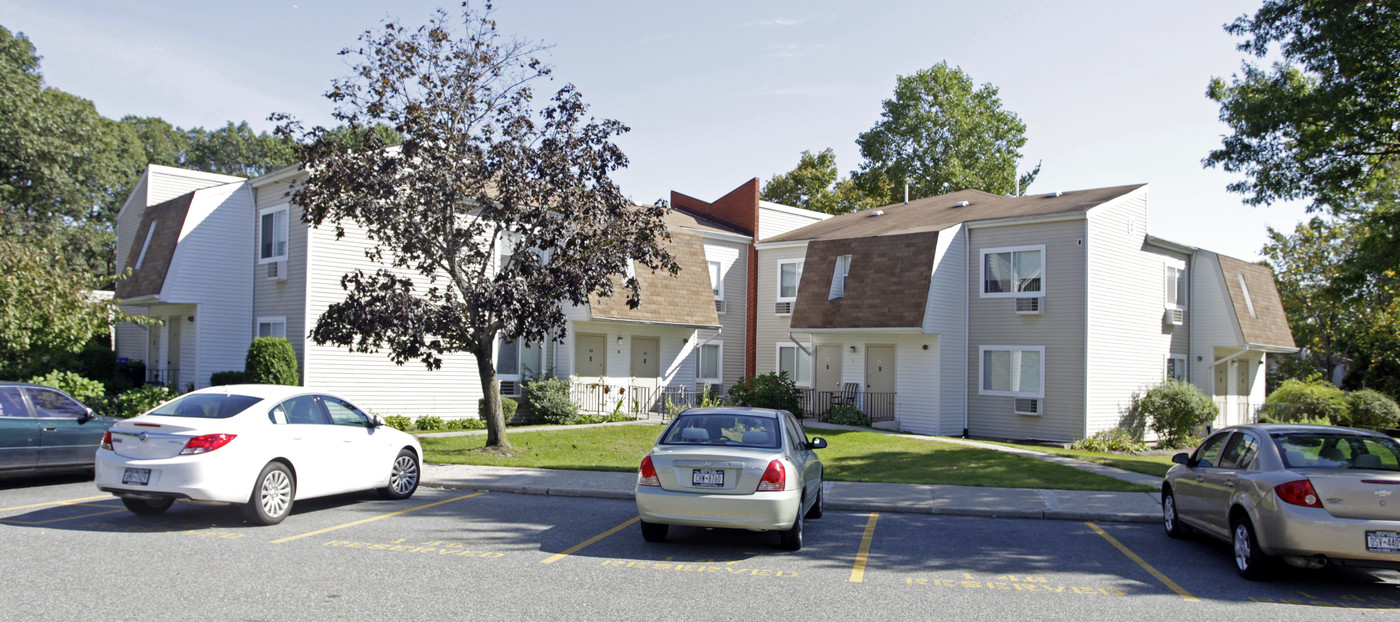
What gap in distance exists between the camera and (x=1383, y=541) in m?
7.53

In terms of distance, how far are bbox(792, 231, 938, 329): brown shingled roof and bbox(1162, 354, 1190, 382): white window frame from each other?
8562mm

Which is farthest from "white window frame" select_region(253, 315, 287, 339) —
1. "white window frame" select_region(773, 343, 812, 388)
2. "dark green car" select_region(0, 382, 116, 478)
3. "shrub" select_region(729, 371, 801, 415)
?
"white window frame" select_region(773, 343, 812, 388)

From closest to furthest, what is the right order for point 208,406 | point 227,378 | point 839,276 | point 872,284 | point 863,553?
1. point 863,553
2. point 208,406
3. point 227,378
4. point 872,284
5. point 839,276

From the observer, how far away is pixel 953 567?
8617mm

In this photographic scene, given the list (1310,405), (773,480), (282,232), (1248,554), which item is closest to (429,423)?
(282,232)

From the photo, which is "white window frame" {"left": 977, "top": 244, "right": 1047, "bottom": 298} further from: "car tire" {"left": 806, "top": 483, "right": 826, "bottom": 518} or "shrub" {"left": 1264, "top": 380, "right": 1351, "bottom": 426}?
"car tire" {"left": 806, "top": 483, "right": 826, "bottom": 518}

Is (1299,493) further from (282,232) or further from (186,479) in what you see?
(282,232)

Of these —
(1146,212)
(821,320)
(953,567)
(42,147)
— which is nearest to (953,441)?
(821,320)

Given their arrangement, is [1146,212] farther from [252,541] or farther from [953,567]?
[252,541]

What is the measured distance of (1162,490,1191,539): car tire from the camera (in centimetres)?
1022

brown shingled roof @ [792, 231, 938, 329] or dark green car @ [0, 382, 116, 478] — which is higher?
brown shingled roof @ [792, 231, 938, 329]

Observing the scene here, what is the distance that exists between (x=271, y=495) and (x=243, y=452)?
64 cm

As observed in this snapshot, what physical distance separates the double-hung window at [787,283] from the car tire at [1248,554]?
816 inches

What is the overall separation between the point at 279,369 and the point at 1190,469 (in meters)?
17.8
